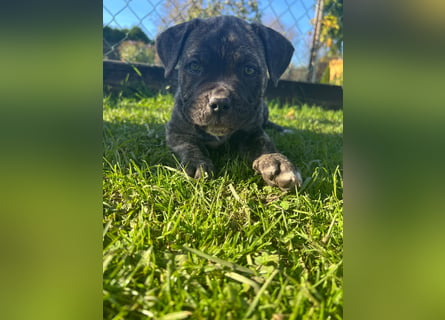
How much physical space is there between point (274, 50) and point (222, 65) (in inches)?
17.4

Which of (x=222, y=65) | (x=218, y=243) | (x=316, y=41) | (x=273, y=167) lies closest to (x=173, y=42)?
(x=222, y=65)

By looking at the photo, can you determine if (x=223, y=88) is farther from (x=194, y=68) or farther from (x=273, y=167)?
(x=273, y=167)

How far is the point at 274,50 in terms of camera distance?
2.07 m

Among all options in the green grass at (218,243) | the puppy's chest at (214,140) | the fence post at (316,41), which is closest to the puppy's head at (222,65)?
the puppy's chest at (214,140)

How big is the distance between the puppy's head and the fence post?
2.91 m

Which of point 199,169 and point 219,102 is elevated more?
point 219,102

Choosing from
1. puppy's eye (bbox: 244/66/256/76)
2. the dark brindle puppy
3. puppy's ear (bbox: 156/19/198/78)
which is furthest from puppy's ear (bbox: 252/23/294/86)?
puppy's ear (bbox: 156/19/198/78)

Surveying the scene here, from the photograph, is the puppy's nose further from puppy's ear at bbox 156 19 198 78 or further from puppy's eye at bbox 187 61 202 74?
puppy's ear at bbox 156 19 198 78

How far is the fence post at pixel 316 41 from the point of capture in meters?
4.59
